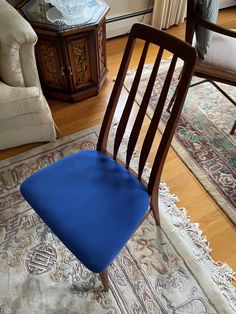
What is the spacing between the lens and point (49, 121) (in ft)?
5.44

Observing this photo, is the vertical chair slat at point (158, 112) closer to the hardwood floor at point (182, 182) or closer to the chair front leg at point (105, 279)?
the chair front leg at point (105, 279)

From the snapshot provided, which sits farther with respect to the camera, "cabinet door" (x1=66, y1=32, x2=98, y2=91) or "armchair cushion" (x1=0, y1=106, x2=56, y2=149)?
"cabinet door" (x1=66, y1=32, x2=98, y2=91)

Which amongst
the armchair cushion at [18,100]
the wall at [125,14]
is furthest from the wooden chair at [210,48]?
the wall at [125,14]

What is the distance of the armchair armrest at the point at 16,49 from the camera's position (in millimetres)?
1370

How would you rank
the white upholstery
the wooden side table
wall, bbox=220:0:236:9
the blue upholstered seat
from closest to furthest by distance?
1. the blue upholstered seat
2. the white upholstery
3. the wooden side table
4. wall, bbox=220:0:236:9

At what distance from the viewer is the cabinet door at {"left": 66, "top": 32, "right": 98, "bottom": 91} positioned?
67.6 inches

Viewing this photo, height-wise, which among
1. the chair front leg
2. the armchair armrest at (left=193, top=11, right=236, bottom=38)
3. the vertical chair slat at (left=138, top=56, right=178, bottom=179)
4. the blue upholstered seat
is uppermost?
the armchair armrest at (left=193, top=11, right=236, bottom=38)

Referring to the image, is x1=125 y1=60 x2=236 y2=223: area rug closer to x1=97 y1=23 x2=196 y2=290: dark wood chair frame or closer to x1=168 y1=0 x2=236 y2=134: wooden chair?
x1=168 y1=0 x2=236 y2=134: wooden chair

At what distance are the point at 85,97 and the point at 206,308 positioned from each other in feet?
4.91

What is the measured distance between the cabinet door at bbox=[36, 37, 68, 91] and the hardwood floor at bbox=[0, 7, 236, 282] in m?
0.15

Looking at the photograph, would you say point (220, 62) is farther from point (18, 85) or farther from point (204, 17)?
point (18, 85)

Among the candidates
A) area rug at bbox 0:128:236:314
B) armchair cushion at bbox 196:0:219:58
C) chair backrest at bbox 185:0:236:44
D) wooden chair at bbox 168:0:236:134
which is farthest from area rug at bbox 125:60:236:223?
chair backrest at bbox 185:0:236:44

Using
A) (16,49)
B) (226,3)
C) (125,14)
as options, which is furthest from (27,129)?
(226,3)

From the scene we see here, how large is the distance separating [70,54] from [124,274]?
1.31 m
